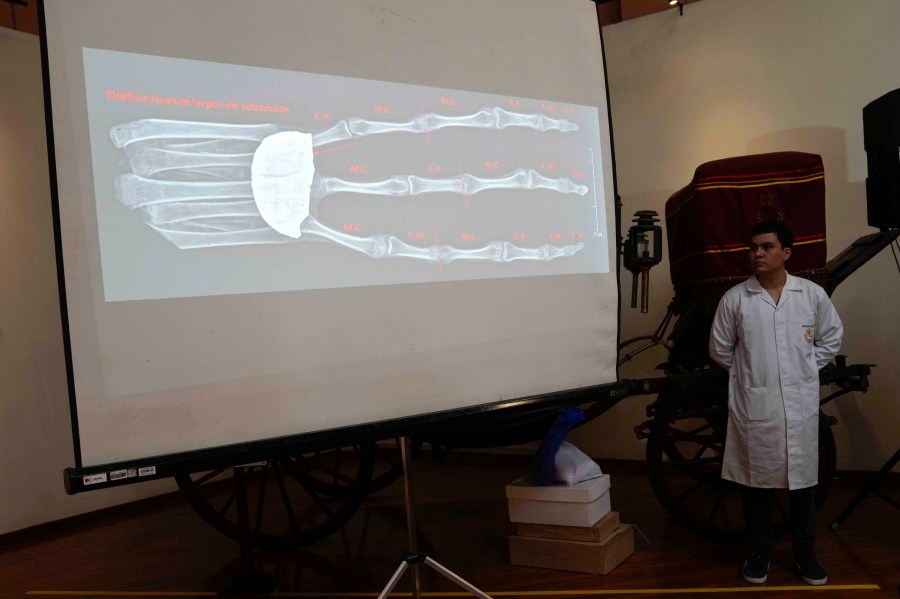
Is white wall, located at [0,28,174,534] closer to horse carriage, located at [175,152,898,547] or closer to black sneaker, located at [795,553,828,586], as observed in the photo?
horse carriage, located at [175,152,898,547]

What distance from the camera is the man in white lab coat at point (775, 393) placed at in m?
2.83

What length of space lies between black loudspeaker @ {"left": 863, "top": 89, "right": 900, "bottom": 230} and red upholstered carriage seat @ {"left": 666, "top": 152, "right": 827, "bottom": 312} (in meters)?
0.33

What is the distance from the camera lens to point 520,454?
524 centimetres

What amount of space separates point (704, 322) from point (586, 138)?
143 cm

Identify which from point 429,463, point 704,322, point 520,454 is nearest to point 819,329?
point 704,322

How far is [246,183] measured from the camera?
2.01 m

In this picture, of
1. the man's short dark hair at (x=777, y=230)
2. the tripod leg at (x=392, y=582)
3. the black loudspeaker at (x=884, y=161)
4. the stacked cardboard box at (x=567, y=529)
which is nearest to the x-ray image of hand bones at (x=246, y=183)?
the tripod leg at (x=392, y=582)

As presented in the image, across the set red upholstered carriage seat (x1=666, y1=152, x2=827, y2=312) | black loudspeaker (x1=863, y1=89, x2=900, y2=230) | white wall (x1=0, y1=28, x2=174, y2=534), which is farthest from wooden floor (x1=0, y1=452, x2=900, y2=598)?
black loudspeaker (x1=863, y1=89, x2=900, y2=230)

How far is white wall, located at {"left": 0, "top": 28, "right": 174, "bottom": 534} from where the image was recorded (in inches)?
161

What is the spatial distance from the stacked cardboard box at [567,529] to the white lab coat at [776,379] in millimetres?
538

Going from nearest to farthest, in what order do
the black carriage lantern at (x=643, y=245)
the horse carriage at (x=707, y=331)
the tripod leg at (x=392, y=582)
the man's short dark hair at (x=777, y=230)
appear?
the tripod leg at (x=392, y=582) → the man's short dark hair at (x=777, y=230) → the horse carriage at (x=707, y=331) → the black carriage lantern at (x=643, y=245)

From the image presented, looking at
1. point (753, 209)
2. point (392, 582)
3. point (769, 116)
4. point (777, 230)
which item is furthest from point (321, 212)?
point (769, 116)

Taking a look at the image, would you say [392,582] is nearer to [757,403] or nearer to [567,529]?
[567,529]

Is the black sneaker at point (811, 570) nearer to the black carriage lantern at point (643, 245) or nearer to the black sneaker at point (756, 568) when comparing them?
the black sneaker at point (756, 568)
